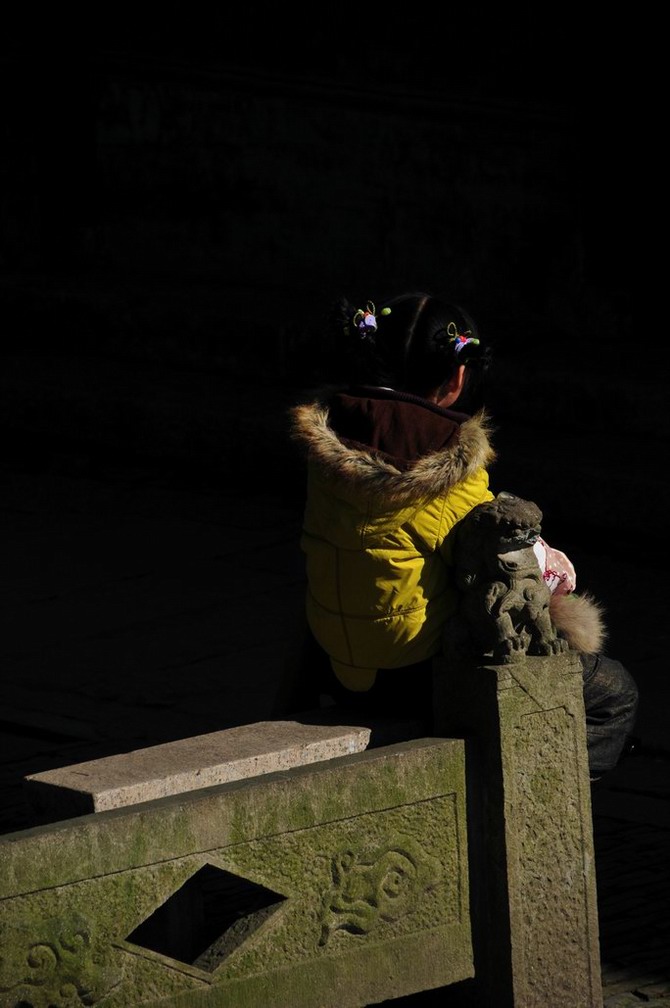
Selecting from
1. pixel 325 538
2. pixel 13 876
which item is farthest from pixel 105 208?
pixel 13 876

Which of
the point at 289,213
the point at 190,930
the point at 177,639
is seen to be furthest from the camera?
the point at 289,213

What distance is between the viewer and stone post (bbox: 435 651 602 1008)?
4.12m

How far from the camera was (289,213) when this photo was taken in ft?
37.6

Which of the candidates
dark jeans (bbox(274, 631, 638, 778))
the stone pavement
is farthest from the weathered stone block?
the stone pavement

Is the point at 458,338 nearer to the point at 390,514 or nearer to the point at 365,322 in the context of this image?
the point at 365,322

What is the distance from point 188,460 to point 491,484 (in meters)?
1.88

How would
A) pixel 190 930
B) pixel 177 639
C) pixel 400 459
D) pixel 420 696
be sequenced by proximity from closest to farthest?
pixel 190 930 → pixel 400 459 → pixel 420 696 → pixel 177 639

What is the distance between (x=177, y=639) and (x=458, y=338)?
3.41 m

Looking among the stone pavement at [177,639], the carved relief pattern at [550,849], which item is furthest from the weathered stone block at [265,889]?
the stone pavement at [177,639]

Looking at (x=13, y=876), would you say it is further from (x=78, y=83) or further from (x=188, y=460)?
(x=78, y=83)

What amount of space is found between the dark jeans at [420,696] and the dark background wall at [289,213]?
4.07 metres

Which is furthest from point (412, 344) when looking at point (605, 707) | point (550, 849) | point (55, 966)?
point (55, 966)

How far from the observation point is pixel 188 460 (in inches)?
397

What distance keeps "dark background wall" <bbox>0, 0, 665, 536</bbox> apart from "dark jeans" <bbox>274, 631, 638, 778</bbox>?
407 centimetres
